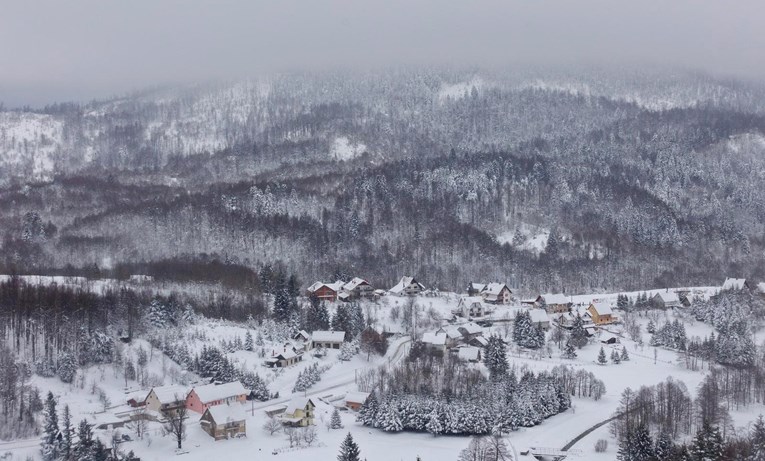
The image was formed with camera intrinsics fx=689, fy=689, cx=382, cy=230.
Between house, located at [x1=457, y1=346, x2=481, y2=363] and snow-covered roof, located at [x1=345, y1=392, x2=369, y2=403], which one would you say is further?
house, located at [x1=457, y1=346, x2=481, y2=363]

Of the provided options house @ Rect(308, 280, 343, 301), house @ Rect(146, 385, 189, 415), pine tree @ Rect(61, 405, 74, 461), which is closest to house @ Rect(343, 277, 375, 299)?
house @ Rect(308, 280, 343, 301)

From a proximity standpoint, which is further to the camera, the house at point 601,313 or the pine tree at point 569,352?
the house at point 601,313

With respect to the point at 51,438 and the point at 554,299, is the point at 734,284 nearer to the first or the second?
the point at 554,299

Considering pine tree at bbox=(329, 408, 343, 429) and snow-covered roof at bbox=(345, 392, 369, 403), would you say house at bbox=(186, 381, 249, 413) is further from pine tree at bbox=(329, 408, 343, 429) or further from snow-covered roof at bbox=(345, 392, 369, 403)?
snow-covered roof at bbox=(345, 392, 369, 403)

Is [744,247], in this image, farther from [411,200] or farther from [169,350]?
[169,350]

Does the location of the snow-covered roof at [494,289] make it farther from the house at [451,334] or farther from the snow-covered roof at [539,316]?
the house at [451,334]

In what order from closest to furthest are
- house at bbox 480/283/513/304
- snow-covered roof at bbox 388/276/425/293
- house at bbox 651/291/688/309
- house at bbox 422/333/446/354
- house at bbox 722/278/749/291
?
1. house at bbox 422/333/446/354
2. house at bbox 651/291/688/309
3. house at bbox 722/278/749/291
4. snow-covered roof at bbox 388/276/425/293
5. house at bbox 480/283/513/304

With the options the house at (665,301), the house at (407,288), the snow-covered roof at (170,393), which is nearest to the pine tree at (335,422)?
the snow-covered roof at (170,393)
